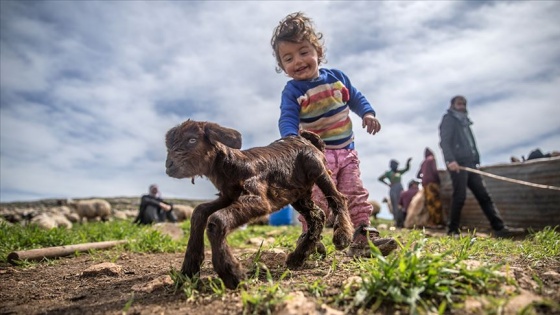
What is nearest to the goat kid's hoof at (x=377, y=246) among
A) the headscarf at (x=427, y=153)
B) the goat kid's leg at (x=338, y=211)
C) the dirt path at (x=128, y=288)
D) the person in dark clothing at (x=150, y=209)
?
the dirt path at (x=128, y=288)

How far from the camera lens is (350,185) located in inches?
148

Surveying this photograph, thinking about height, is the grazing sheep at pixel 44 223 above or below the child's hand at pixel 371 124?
below

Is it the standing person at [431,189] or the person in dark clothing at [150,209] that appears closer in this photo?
the standing person at [431,189]

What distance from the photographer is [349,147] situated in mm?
3979

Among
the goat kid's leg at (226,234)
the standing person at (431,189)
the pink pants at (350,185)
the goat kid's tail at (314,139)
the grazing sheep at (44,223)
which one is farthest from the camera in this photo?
the standing person at (431,189)

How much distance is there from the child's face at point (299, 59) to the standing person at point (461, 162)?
4.93m

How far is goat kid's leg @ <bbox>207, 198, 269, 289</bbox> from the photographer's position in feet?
7.17

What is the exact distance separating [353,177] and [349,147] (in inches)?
14.6

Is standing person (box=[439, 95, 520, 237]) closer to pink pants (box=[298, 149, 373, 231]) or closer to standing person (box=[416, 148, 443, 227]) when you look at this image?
standing person (box=[416, 148, 443, 227])

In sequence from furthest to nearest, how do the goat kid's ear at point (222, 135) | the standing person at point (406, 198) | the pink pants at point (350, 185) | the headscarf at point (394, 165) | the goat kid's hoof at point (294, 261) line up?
1. the headscarf at point (394, 165)
2. the standing person at point (406, 198)
3. the pink pants at point (350, 185)
4. the goat kid's hoof at point (294, 261)
5. the goat kid's ear at point (222, 135)

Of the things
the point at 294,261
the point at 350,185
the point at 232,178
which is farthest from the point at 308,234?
the point at 232,178

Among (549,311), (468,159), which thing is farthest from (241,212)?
(468,159)

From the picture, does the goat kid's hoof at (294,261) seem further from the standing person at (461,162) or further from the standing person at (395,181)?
the standing person at (395,181)

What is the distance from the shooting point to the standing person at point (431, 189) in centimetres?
1045
